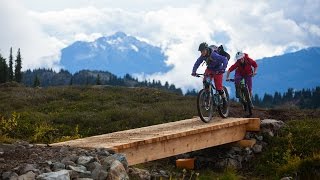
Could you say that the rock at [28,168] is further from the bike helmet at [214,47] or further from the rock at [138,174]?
the bike helmet at [214,47]

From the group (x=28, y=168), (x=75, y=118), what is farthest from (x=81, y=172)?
(x=75, y=118)

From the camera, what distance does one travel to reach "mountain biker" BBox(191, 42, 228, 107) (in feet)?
50.9

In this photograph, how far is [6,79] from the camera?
324 feet

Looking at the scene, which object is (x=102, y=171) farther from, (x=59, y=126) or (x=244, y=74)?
(x=59, y=126)

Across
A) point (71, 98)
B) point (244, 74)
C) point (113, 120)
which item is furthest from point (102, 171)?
point (71, 98)

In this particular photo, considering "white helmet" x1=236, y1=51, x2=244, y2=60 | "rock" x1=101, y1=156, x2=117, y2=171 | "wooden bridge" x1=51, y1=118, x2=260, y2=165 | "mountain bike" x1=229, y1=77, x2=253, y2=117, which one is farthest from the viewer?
"mountain bike" x1=229, y1=77, x2=253, y2=117

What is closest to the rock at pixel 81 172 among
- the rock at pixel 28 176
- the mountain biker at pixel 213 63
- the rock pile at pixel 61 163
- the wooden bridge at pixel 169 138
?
the rock pile at pixel 61 163

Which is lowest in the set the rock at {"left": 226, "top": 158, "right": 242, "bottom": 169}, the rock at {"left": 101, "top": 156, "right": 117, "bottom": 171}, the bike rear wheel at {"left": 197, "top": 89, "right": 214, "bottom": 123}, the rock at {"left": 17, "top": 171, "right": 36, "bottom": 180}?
the rock at {"left": 226, "top": 158, "right": 242, "bottom": 169}

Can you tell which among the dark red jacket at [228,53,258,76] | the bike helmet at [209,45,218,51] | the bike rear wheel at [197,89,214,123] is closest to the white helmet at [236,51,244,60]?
the dark red jacket at [228,53,258,76]

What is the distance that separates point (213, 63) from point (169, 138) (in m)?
4.16

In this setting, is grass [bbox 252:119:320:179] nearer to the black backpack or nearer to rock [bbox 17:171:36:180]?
the black backpack

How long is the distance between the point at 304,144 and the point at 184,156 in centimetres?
382

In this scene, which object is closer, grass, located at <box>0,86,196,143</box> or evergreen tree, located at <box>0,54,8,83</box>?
grass, located at <box>0,86,196,143</box>

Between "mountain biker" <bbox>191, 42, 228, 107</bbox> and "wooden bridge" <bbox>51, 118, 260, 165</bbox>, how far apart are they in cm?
141
